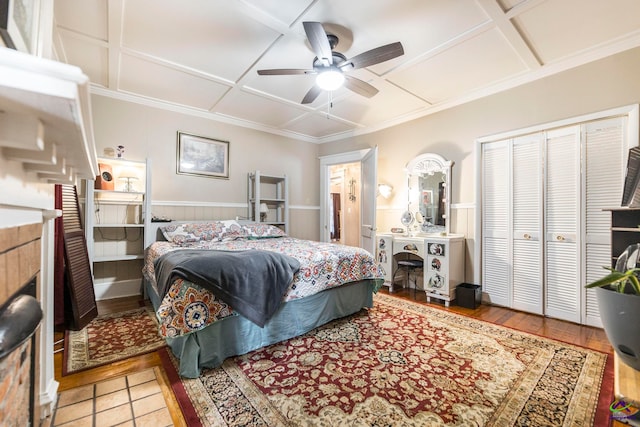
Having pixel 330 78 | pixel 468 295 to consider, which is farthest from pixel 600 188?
pixel 330 78

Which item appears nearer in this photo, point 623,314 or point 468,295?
point 623,314

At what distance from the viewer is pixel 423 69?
2904 mm

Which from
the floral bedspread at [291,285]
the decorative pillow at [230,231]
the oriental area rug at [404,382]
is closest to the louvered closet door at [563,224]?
the oriental area rug at [404,382]

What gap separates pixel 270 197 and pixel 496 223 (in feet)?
11.3

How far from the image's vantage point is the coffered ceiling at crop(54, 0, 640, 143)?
2.06 meters

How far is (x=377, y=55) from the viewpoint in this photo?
2154mm

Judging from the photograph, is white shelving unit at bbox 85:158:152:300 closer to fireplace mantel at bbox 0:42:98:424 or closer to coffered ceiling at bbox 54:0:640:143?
coffered ceiling at bbox 54:0:640:143

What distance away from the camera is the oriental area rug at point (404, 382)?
1479 mm

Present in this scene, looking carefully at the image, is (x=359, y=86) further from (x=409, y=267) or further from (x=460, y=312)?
(x=460, y=312)

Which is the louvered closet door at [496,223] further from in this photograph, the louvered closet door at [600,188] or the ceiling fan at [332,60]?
the ceiling fan at [332,60]

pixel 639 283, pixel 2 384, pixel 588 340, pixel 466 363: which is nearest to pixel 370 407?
pixel 466 363

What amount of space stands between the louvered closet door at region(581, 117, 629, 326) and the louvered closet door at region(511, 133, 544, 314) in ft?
1.23

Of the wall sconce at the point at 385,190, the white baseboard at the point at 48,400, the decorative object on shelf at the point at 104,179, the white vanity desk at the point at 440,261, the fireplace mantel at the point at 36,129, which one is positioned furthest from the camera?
the wall sconce at the point at 385,190

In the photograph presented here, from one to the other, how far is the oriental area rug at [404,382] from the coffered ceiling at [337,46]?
2586 millimetres
